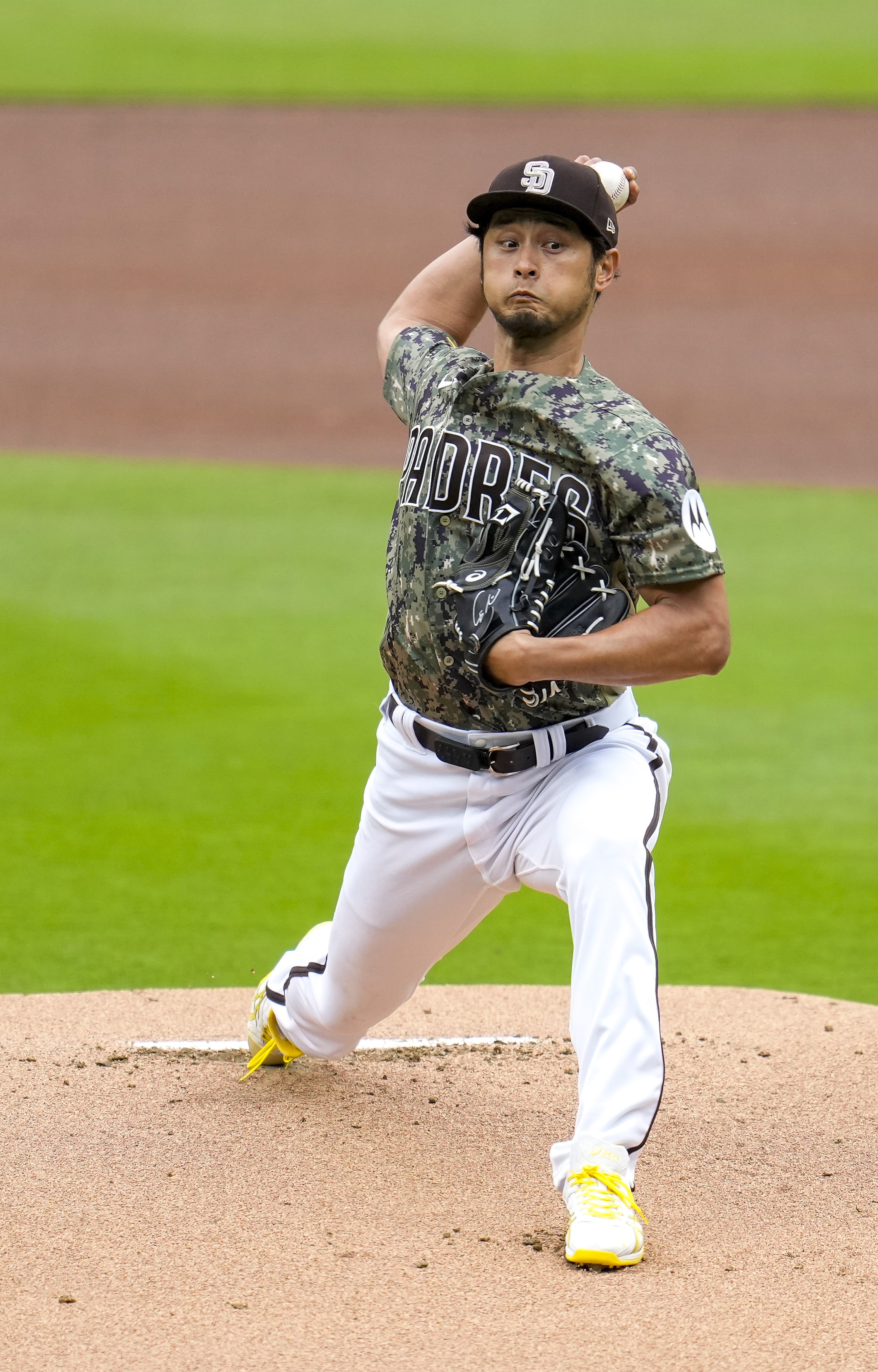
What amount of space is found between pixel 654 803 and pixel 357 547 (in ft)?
26.2

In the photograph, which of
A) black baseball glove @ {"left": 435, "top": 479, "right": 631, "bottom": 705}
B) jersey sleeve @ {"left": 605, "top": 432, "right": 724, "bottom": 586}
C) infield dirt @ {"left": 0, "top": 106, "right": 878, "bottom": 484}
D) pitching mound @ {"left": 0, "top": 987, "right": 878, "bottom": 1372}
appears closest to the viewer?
pitching mound @ {"left": 0, "top": 987, "right": 878, "bottom": 1372}

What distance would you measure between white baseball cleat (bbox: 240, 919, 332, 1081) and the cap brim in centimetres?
165

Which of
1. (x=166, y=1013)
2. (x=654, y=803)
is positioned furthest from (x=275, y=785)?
(x=654, y=803)

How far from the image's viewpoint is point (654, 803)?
3.38m

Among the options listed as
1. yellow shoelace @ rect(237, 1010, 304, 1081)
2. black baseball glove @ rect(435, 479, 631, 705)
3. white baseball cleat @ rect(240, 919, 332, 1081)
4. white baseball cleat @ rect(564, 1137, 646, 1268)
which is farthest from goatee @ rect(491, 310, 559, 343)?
yellow shoelace @ rect(237, 1010, 304, 1081)

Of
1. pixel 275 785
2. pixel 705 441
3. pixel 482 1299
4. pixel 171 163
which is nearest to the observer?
pixel 482 1299

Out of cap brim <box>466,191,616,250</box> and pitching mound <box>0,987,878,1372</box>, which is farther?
cap brim <box>466,191,616,250</box>

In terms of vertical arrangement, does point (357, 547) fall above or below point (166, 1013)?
above

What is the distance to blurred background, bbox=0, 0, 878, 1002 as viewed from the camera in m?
6.15

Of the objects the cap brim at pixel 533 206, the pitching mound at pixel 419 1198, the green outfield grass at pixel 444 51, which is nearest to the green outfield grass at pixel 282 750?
the pitching mound at pixel 419 1198

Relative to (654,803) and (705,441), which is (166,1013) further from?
(705,441)

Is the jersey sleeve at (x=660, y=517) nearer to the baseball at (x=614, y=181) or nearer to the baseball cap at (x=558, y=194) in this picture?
the baseball cap at (x=558, y=194)

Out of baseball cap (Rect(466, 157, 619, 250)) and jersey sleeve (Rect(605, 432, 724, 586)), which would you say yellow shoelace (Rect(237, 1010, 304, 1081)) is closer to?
jersey sleeve (Rect(605, 432, 724, 586))

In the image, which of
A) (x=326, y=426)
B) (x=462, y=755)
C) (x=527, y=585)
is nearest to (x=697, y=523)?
(x=527, y=585)
